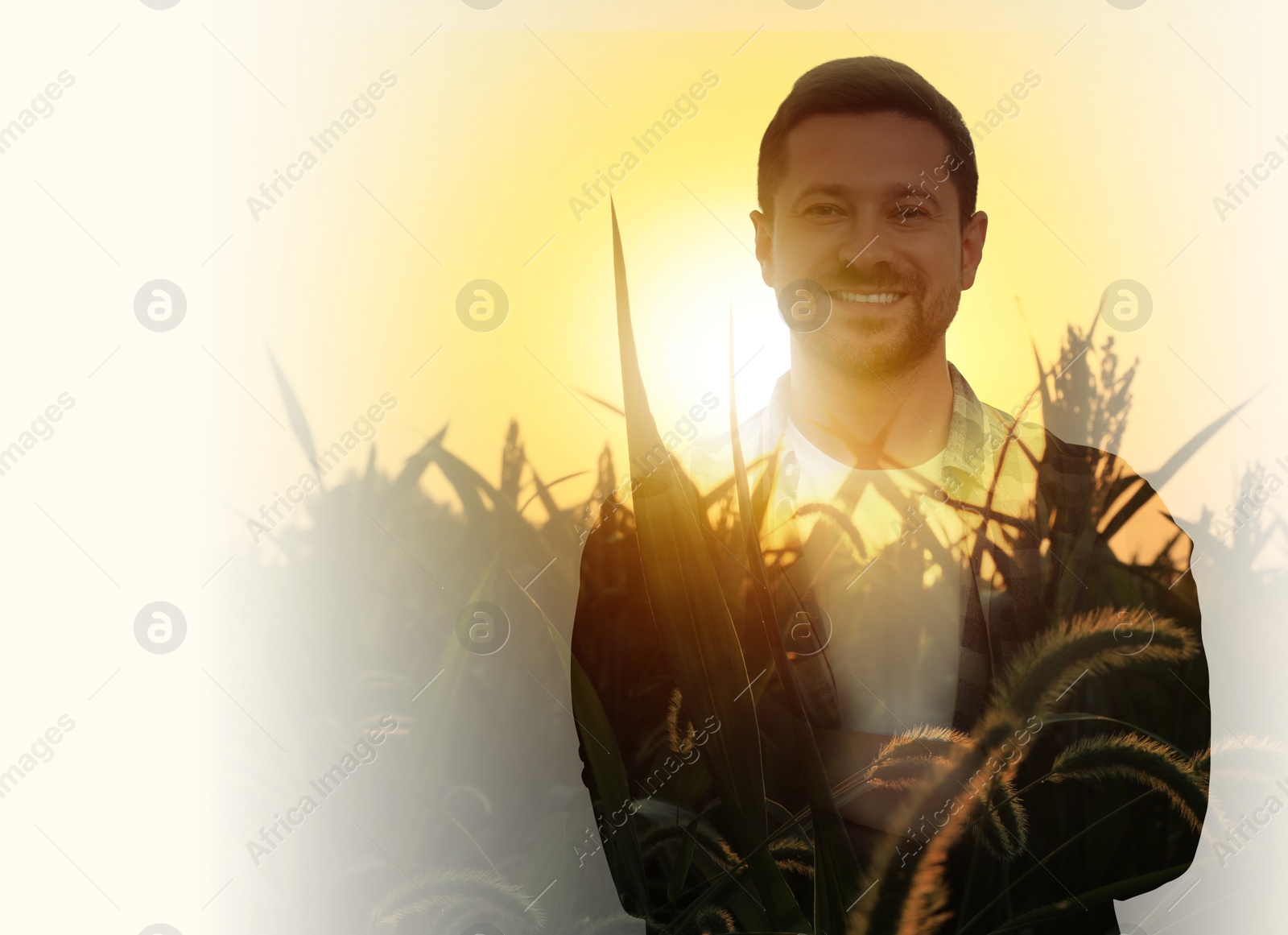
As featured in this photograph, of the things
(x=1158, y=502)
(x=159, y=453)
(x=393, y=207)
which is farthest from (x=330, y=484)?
(x=1158, y=502)

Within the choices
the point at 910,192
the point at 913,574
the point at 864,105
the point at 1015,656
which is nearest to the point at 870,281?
the point at 910,192

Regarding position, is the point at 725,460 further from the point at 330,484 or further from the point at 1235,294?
the point at 1235,294

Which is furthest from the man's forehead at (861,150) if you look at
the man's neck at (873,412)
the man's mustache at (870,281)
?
Answer: the man's neck at (873,412)

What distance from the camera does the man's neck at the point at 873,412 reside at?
100 cm

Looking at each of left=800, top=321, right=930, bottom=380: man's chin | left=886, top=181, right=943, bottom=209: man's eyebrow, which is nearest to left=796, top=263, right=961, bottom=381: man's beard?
left=800, top=321, right=930, bottom=380: man's chin

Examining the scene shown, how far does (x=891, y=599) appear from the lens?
0.97 meters

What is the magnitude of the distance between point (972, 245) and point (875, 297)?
17 cm

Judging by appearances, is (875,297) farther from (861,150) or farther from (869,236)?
(861,150)

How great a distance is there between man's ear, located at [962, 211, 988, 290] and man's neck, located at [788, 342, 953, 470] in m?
0.11

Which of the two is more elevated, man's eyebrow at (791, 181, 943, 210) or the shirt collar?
man's eyebrow at (791, 181, 943, 210)

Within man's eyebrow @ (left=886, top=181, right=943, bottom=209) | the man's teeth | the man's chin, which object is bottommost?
the man's chin

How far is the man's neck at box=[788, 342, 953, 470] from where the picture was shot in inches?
39.5

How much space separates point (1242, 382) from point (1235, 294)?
122mm

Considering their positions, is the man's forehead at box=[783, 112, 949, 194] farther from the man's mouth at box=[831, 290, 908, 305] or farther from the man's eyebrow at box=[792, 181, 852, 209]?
the man's mouth at box=[831, 290, 908, 305]
